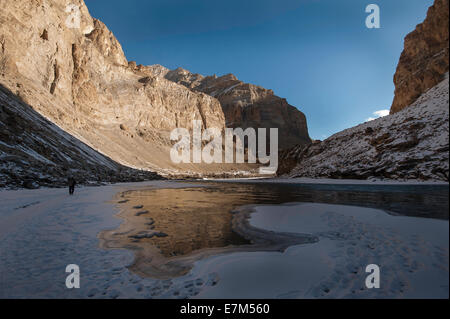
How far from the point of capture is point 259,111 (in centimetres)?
12238

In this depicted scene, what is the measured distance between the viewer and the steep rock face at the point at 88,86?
36.8m

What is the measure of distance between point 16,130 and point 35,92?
2043 cm

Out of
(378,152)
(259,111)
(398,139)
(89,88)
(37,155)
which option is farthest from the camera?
(259,111)

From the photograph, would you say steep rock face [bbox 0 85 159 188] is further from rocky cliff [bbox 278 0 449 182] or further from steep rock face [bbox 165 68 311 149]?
steep rock face [bbox 165 68 311 149]

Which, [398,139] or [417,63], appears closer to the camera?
[398,139]

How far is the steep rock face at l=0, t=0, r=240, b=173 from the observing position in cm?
3684

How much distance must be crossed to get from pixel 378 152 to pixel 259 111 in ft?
354

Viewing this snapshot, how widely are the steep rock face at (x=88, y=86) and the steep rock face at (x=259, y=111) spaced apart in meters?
33.8

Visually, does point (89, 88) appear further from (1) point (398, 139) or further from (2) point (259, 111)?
(2) point (259, 111)

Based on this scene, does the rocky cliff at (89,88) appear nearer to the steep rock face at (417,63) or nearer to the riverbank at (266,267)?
the riverbank at (266,267)

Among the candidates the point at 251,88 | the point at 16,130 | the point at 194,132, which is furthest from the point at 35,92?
the point at 251,88

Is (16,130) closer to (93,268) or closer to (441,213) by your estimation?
(93,268)

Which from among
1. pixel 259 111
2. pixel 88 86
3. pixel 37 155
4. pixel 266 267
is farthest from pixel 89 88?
pixel 259 111

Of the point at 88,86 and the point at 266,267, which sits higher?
the point at 88,86
